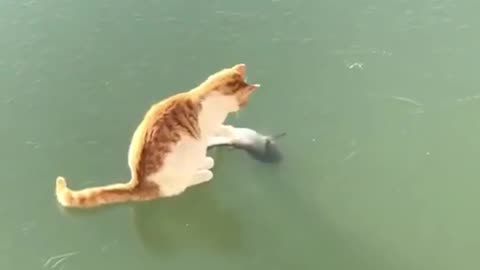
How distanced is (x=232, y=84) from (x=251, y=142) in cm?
24

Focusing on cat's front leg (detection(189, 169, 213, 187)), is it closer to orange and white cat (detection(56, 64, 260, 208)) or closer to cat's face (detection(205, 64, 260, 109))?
orange and white cat (detection(56, 64, 260, 208))

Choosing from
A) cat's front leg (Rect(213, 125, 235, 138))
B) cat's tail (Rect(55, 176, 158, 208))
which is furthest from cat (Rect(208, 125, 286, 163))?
cat's tail (Rect(55, 176, 158, 208))

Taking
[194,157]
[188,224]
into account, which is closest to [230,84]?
[194,157]

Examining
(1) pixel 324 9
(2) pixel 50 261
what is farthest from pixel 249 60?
(2) pixel 50 261

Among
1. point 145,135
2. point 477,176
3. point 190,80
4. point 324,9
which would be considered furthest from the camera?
point 324,9

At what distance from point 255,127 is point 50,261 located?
713 millimetres

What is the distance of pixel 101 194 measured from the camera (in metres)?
2.17

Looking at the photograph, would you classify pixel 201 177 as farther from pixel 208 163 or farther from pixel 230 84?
pixel 230 84

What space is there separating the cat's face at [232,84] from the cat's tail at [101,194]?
34 cm

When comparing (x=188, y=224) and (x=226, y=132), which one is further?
(x=226, y=132)

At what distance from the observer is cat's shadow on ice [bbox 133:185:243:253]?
85.6 inches

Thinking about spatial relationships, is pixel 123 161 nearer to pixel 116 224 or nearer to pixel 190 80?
pixel 116 224

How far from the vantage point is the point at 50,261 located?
213 cm

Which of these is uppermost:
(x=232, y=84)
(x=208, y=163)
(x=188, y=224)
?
(x=232, y=84)
